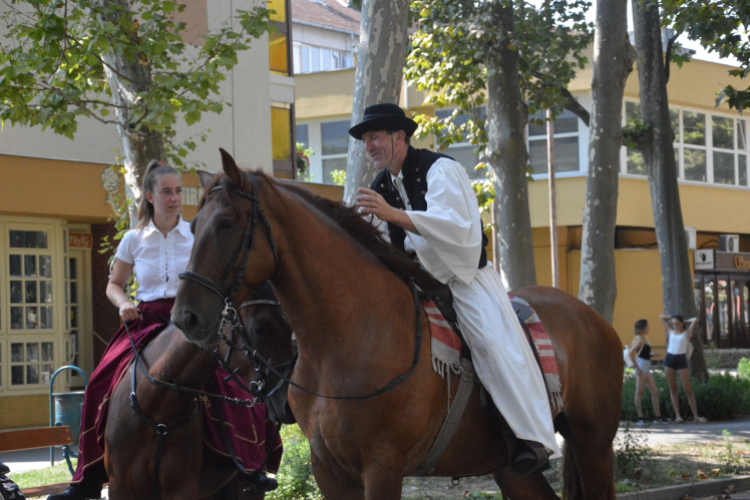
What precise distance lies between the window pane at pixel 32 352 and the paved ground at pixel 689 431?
32.3 ft

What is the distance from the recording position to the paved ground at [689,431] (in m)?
12.2

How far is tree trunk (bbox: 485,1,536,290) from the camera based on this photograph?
12055mm

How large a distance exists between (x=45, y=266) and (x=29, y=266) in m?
0.29

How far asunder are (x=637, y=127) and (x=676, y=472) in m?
7.74

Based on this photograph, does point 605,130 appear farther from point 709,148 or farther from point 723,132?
point 723,132

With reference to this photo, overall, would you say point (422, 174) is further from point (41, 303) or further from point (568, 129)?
point (568, 129)

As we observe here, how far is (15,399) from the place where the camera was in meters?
14.5

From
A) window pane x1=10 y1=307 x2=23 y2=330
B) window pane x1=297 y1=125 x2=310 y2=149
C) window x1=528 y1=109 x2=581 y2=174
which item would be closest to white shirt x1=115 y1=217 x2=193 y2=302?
window pane x1=10 y1=307 x2=23 y2=330

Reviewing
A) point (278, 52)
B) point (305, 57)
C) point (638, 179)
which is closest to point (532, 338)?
point (278, 52)

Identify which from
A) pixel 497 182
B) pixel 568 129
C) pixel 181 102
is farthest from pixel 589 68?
pixel 181 102

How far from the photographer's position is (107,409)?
5062mm

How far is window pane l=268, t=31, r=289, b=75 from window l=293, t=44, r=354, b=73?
21946 mm

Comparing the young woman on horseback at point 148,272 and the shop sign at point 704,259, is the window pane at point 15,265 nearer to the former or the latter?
the young woman on horseback at point 148,272

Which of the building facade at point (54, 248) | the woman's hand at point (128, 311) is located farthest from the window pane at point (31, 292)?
the woman's hand at point (128, 311)
